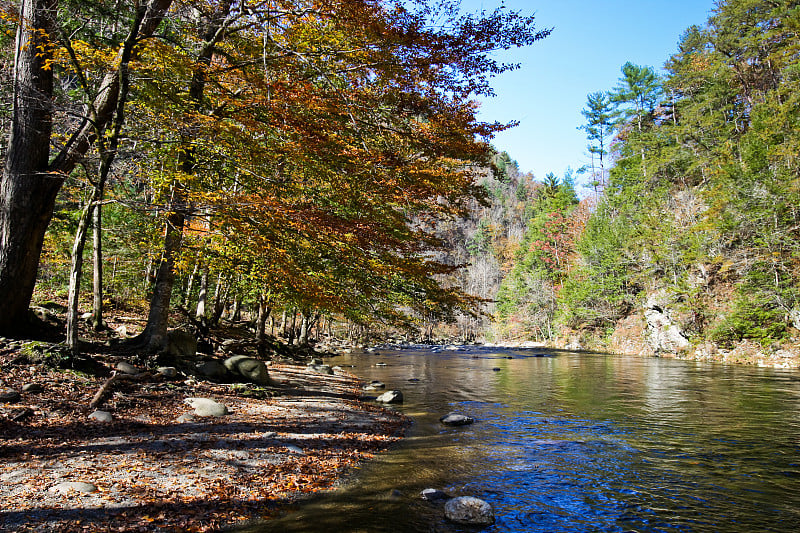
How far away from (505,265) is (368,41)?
6955 cm

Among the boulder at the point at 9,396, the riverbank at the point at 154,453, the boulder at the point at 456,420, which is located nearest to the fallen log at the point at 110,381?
the riverbank at the point at 154,453

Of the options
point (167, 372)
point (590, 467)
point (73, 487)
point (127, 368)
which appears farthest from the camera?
point (167, 372)

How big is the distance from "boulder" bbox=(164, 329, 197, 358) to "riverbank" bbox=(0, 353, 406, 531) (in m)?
1.79

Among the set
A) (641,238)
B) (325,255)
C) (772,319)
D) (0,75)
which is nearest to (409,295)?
(325,255)

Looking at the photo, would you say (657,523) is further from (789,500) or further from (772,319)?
(772,319)

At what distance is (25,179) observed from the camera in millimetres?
8445

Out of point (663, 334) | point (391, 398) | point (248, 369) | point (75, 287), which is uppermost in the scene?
point (75, 287)

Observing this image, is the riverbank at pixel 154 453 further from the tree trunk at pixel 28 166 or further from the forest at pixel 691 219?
the forest at pixel 691 219

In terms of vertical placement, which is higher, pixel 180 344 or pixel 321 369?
pixel 180 344

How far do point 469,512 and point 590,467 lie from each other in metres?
3.20

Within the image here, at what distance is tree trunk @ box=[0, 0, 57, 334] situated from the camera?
8273 millimetres

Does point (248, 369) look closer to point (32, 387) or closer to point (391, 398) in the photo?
point (391, 398)

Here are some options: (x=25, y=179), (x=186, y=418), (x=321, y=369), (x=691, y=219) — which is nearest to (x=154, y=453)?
(x=186, y=418)

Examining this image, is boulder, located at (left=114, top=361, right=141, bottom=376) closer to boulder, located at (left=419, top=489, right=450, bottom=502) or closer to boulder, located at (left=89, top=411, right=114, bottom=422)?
boulder, located at (left=89, top=411, right=114, bottom=422)
